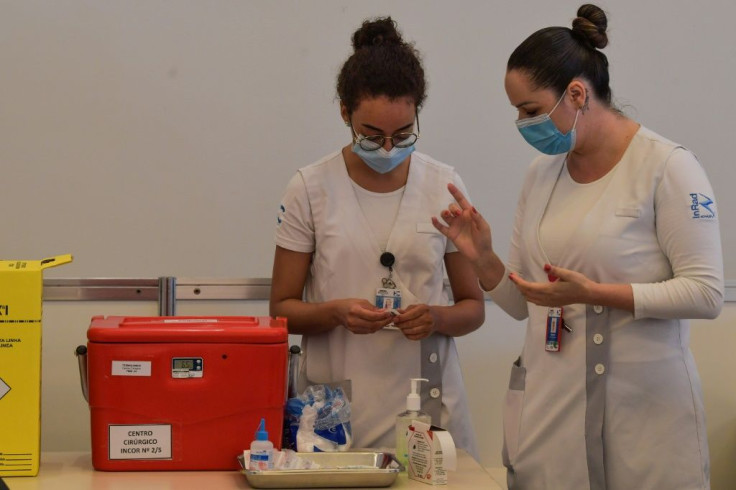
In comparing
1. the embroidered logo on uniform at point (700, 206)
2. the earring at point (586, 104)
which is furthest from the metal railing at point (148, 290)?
the embroidered logo on uniform at point (700, 206)

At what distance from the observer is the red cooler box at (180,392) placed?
6.23ft

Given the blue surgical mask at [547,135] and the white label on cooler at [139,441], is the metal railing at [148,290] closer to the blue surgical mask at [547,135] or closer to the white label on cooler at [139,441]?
the white label on cooler at [139,441]

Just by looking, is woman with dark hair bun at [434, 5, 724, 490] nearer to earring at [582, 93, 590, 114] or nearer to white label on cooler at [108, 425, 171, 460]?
earring at [582, 93, 590, 114]

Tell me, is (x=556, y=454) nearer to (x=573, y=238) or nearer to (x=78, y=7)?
(x=573, y=238)

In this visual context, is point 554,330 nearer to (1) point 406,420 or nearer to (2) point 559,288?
(2) point 559,288

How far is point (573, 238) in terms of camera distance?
6.64ft

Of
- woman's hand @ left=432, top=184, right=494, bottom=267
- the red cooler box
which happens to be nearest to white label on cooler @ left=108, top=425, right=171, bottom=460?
the red cooler box

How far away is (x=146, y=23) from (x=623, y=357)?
1919 millimetres

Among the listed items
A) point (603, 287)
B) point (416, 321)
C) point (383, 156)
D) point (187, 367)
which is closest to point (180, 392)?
point (187, 367)

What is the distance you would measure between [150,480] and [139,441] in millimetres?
95

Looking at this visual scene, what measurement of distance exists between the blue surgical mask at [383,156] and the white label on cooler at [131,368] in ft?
2.36

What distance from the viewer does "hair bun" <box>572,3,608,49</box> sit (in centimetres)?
208

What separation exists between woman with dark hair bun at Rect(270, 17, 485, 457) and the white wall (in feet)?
1.95

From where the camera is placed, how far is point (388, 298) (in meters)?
2.28
